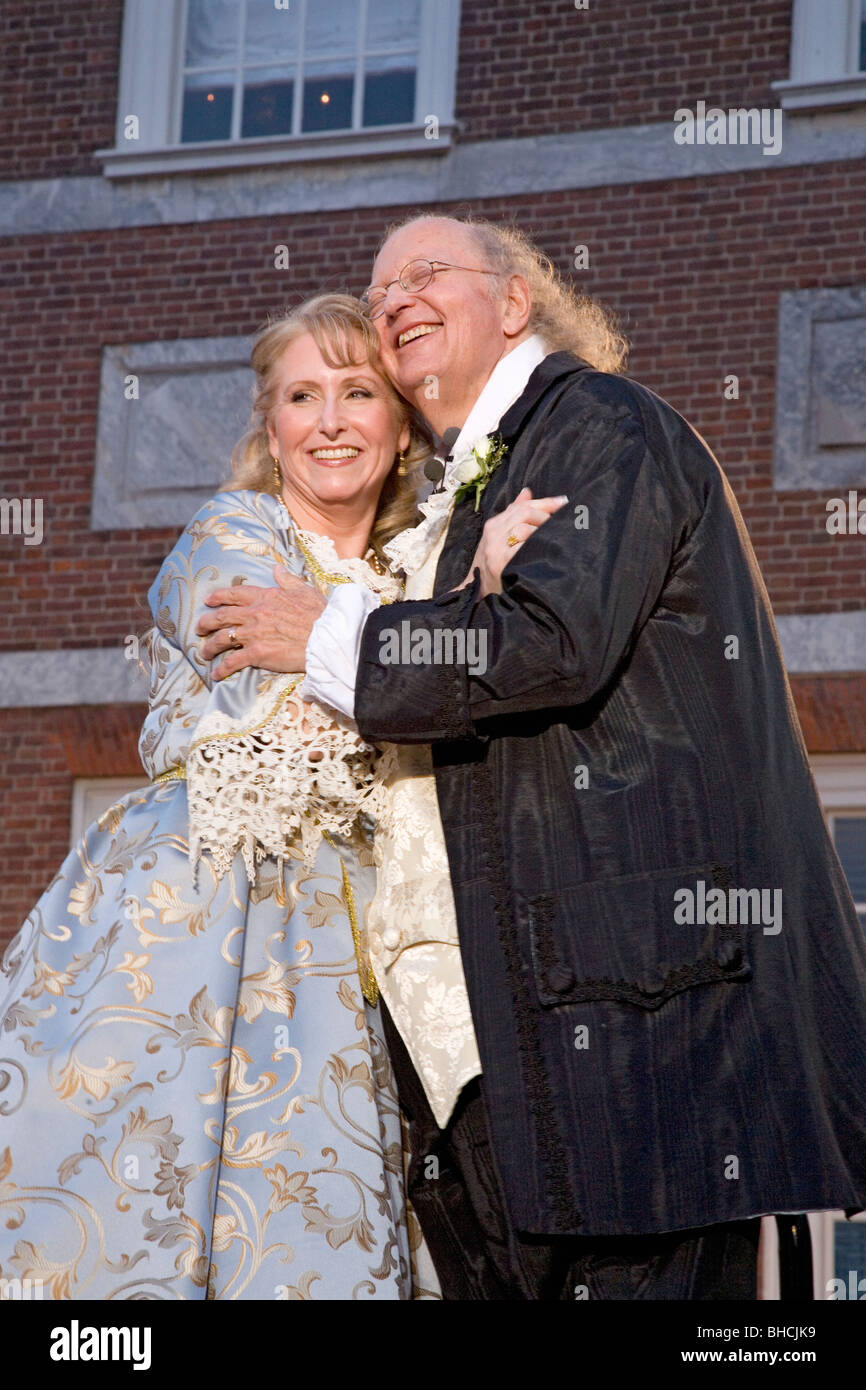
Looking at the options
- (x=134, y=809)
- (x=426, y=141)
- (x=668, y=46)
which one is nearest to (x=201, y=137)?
(x=426, y=141)

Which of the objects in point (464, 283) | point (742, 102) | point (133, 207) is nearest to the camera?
point (464, 283)

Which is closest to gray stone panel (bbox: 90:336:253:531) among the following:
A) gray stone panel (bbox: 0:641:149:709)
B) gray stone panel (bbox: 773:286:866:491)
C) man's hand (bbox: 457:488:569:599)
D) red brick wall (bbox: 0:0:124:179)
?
gray stone panel (bbox: 0:641:149:709)

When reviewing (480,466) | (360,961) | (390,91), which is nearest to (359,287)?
(390,91)

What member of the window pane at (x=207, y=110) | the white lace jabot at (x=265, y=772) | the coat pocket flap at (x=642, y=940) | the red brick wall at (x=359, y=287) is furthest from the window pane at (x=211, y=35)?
the coat pocket flap at (x=642, y=940)

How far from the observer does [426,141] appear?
27.7 feet

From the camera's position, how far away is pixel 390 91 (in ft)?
28.6

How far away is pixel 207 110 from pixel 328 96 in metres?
0.60

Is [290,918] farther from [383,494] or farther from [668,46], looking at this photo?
[668,46]

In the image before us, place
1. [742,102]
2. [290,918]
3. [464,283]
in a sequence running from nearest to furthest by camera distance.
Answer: [290,918] < [464,283] < [742,102]

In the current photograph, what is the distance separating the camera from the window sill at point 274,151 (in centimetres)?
847

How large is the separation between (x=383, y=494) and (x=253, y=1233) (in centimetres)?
153

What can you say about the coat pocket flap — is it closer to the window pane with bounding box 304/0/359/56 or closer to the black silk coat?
the black silk coat

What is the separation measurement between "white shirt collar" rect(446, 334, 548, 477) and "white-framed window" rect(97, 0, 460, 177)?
5.50 metres

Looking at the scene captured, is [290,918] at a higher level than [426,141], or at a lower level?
lower
